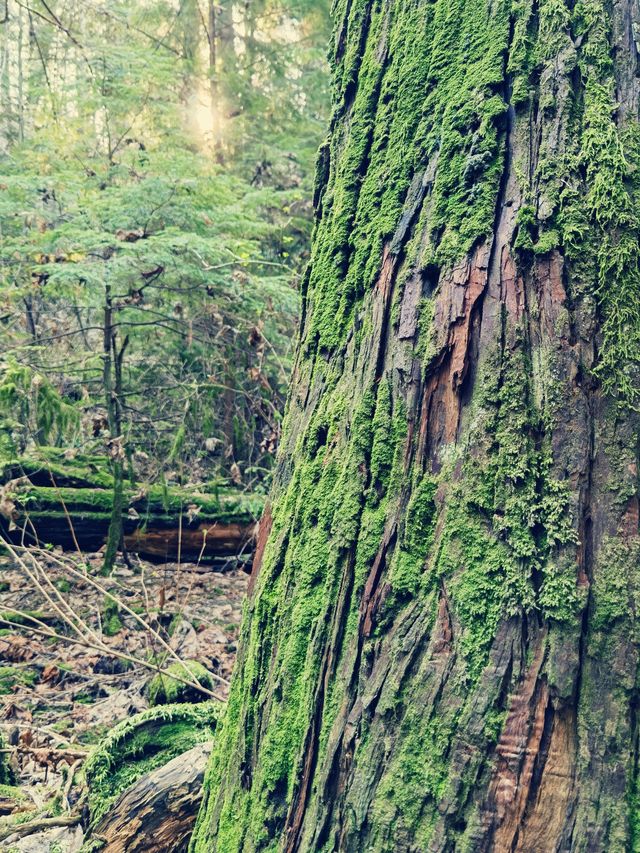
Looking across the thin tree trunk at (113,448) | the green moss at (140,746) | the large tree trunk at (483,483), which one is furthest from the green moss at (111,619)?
the large tree trunk at (483,483)

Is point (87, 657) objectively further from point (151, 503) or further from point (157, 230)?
point (157, 230)

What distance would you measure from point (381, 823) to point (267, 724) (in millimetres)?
407

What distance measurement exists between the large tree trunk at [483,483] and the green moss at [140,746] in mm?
1342

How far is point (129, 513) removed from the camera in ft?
20.6

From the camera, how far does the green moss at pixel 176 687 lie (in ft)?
12.8

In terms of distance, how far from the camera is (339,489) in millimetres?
1575

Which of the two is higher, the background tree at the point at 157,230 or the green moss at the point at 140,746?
the background tree at the point at 157,230

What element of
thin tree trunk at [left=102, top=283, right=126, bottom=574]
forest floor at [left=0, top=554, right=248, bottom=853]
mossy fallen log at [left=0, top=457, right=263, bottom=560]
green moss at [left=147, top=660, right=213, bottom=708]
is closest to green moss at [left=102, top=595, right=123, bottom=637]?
forest floor at [left=0, top=554, right=248, bottom=853]

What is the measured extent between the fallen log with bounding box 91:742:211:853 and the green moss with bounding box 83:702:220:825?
19 centimetres

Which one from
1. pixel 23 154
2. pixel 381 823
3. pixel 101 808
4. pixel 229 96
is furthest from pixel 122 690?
pixel 229 96

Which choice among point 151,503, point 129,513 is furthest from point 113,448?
point 151,503

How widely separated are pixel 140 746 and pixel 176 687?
3.56ft

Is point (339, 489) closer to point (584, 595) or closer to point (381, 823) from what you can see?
point (584, 595)

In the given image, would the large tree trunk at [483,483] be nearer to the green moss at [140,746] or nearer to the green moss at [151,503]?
the green moss at [140,746]
